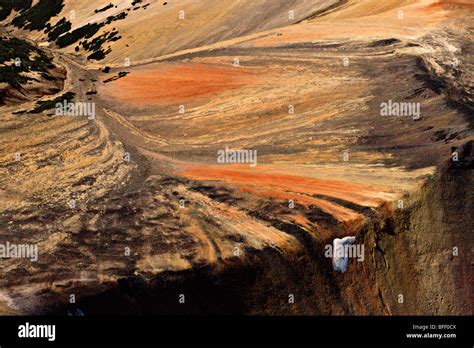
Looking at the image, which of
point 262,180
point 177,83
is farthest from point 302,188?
point 177,83

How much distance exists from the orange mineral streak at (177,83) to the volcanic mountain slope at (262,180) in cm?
15

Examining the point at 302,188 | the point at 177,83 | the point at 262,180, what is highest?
the point at 177,83

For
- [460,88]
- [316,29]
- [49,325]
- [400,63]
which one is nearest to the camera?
[49,325]

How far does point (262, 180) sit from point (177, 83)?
14.6 m

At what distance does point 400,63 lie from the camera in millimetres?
36156

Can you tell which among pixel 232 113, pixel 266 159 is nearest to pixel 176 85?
pixel 232 113

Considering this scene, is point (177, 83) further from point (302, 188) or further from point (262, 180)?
point (302, 188)

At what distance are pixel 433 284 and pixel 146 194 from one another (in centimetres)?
1249

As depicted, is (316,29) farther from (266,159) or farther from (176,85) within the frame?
(266,159)

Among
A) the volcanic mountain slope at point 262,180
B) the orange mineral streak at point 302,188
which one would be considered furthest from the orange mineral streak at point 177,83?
the orange mineral streak at point 302,188

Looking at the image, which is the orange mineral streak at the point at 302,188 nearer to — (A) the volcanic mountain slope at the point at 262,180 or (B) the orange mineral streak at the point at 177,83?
(A) the volcanic mountain slope at the point at 262,180

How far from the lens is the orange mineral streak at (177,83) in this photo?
3759 cm

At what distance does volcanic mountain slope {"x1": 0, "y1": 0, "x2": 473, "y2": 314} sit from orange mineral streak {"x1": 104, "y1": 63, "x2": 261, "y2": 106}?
15 centimetres

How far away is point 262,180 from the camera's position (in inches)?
1067
